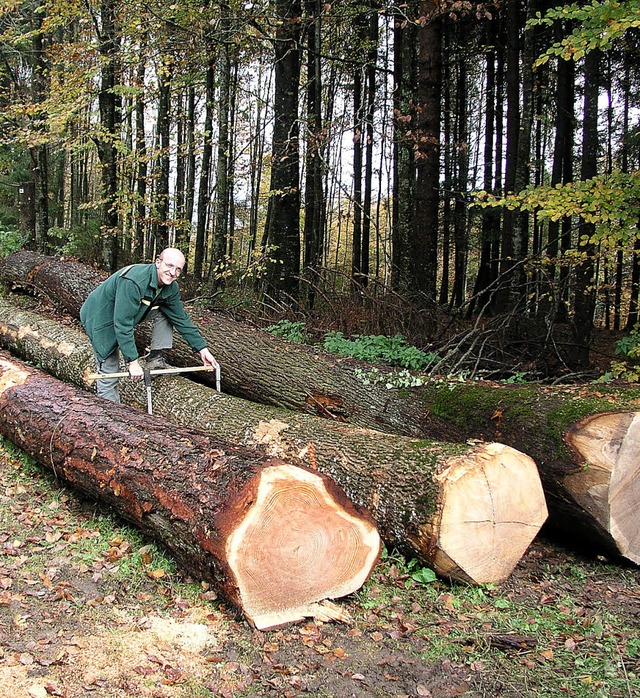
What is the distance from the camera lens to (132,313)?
5363 mm

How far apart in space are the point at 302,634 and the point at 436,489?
1.15m

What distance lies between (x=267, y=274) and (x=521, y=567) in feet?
22.1

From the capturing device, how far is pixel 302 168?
622 inches

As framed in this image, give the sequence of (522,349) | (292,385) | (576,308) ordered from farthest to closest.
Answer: (576,308) → (522,349) → (292,385)

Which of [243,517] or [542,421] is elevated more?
[542,421]

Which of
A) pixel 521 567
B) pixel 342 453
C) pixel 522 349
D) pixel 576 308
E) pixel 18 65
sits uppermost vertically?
pixel 18 65

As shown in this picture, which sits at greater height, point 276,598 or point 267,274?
point 267,274

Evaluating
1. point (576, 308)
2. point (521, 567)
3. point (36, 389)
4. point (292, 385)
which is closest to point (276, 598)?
point (521, 567)

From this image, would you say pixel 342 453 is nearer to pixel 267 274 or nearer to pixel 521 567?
pixel 521 567

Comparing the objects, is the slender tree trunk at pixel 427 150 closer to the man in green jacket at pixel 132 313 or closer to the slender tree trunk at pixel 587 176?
the slender tree trunk at pixel 587 176

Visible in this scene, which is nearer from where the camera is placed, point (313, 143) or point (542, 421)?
point (542, 421)

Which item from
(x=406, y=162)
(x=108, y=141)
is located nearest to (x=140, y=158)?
(x=108, y=141)

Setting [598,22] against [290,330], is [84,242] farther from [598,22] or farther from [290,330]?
[598,22]

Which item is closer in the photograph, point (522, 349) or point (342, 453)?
point (342, 453)
